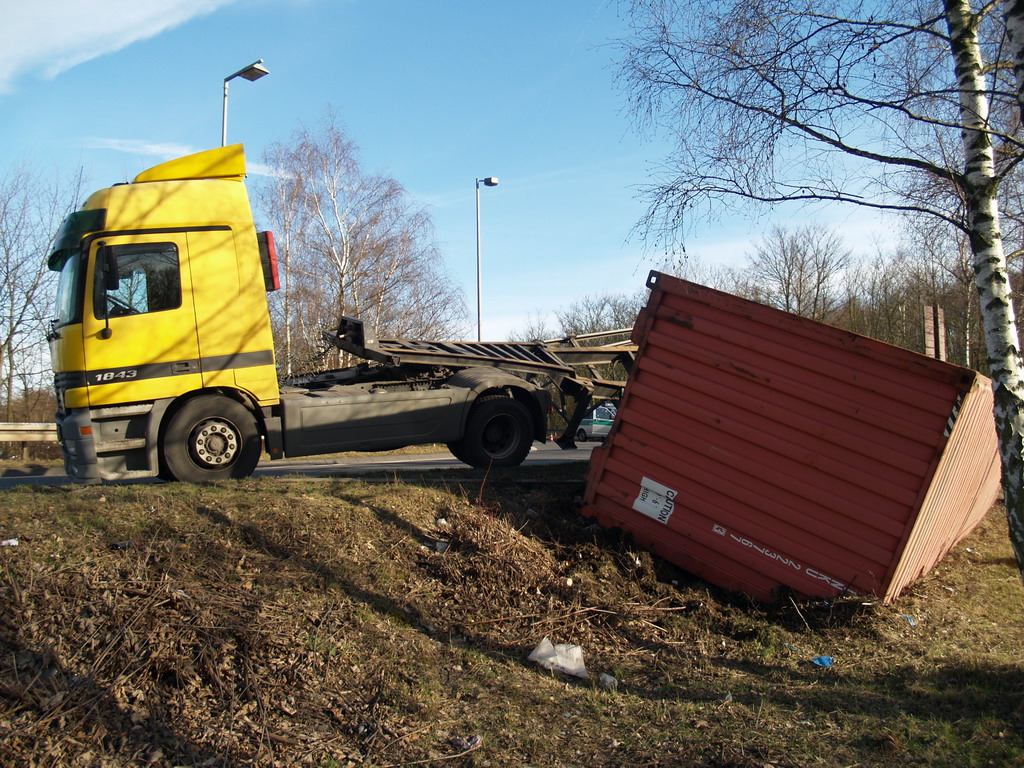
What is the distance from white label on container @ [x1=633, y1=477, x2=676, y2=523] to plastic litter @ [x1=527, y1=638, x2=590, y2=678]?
6.22 feet

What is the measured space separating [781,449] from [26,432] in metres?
13.6

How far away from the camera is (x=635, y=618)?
555cm

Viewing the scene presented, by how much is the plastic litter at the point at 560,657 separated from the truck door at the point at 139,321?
442 centimetres

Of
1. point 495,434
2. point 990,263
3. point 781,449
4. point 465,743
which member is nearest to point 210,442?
point 495,434

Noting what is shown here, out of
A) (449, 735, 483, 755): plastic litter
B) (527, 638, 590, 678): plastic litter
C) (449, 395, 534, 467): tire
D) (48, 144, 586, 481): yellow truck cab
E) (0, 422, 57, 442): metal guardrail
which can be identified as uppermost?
(48, 144, 586, 481): yellow truck cab

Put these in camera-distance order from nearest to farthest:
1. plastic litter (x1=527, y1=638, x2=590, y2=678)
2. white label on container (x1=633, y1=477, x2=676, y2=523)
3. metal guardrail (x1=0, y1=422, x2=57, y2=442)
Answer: plastic litter (x1=527, y1=638, x2=590, y2=678), white label on container (x1=633, y1=477, x2=676, y2=523), metal guardrail (x1=0, y1=422, x2=57, y2=442)

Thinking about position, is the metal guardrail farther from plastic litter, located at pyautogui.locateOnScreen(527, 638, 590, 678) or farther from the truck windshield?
plastic litter, located at pyautogui.locateOnScreen(527, 638, 590, 678)

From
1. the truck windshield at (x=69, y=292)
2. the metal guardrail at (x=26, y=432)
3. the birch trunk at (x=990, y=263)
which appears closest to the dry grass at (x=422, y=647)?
the birch trunk at (x=990, y=263)

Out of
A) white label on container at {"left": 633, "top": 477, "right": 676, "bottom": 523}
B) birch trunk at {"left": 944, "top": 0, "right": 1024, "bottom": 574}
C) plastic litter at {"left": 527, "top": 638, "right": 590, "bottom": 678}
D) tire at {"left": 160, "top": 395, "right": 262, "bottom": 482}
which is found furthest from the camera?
tire at {"left": 160, "top": 395, "right": 262, "bottom": 482}

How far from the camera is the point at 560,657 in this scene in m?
4.82

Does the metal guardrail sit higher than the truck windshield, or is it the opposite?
the truck windshield

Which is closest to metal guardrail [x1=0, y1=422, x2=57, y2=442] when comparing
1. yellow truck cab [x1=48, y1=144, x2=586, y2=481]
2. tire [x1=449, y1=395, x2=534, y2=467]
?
yellow truck cab [x1=48, y1=144, x2=586, y2=481]

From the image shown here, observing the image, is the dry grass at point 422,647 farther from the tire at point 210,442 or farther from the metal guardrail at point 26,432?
the metal guardrail at point 26,432

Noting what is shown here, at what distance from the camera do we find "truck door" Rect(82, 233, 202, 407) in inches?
270
